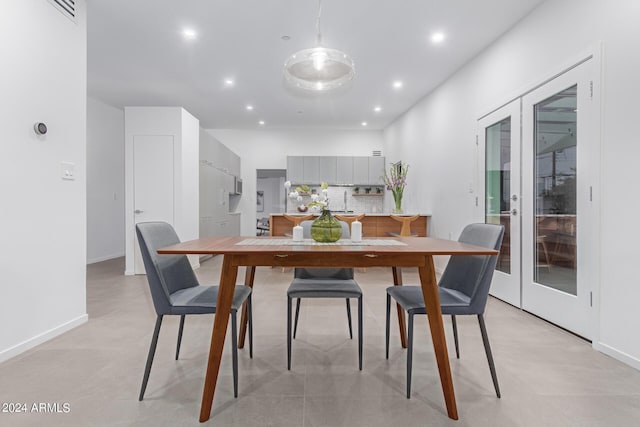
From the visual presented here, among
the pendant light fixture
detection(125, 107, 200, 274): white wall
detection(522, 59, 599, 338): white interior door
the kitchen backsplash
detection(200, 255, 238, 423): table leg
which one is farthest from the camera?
the kitchen backsplash

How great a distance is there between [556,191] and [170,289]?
3.07 meters

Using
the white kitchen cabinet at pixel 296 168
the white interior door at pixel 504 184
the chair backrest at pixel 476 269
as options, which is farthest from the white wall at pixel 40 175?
the white kitchen cabinet at pixel 296 168

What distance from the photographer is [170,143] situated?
4.85 m

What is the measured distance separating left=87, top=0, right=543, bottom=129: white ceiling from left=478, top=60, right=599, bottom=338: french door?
1.03 metres

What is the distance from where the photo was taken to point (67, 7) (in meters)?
2.69

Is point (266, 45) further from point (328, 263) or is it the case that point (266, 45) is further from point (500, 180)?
point (328, 263)

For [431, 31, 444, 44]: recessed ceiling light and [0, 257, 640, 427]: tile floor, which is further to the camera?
[431, 31, 444, 44]: recessed ceiling light

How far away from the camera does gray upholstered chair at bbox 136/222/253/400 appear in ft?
5.36

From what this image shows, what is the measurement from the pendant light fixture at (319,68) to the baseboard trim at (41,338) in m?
2.59

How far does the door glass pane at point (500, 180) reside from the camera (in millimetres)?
3445

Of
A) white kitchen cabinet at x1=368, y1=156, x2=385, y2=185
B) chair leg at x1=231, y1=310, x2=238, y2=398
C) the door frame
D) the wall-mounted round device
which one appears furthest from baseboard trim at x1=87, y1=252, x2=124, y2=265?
the door frame

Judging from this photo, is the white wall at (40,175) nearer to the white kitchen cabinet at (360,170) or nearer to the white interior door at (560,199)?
the white interior door at (560,199)

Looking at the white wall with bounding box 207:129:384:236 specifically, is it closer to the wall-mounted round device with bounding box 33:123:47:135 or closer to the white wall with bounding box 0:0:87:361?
the white wall with bounding box 0:0:87:361

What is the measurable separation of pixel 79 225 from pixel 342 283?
233 centimetres
